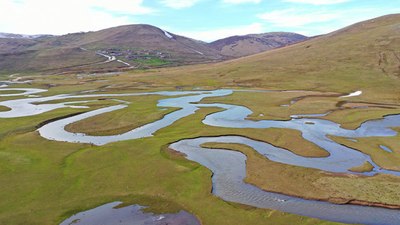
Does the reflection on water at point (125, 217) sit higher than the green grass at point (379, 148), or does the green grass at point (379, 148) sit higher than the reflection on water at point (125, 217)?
the green grass at point (379, 148)

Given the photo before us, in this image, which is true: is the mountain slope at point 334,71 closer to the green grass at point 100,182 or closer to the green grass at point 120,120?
the green grass at point 120,120

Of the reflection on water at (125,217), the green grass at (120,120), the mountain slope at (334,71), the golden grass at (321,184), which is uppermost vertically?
the mountain slope at (334,71)

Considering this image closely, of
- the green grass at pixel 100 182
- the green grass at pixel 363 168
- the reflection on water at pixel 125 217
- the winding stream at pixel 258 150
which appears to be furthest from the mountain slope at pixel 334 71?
the reflection on water at pixel 125 217

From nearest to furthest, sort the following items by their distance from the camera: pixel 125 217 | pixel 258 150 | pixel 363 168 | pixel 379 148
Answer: pixel 125 217, pixel 363 168, pixel 379 148, pixel 258 150

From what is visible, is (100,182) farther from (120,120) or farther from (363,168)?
(120,120)

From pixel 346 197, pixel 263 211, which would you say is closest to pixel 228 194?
pixel 263 211

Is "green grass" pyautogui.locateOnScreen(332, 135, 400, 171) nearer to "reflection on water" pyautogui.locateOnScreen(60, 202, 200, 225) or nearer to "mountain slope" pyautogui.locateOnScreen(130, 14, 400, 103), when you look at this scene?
"reflection on water" pyautogui.locateOnScreen(60, 202, 200, 225)

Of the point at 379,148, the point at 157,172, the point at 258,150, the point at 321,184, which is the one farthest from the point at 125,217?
the point at 379,148

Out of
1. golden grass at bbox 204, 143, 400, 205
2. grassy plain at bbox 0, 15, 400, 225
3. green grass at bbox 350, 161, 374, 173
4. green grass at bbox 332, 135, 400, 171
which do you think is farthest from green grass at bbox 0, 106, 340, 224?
green grass at bbox 332, 135, 400, 171

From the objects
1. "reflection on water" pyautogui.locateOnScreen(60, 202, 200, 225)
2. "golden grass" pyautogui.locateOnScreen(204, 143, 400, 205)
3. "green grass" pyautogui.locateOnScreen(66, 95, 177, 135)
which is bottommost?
"green grass" pyautogui.locateOnScreen(66, 95, 177, 135)
